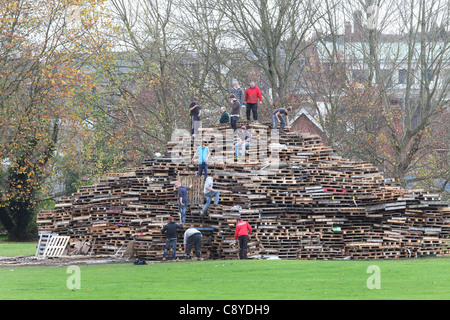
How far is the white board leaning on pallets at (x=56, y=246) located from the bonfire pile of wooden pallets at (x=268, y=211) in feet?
1.24

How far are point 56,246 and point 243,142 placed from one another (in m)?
9.20

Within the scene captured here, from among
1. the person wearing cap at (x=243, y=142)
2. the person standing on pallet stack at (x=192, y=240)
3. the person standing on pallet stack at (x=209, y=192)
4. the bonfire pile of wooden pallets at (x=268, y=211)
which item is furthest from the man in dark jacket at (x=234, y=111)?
the person standing on pallet stack at (x=192, y=240)

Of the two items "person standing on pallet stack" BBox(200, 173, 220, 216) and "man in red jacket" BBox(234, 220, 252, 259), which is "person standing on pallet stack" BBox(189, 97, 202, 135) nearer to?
"person standing on pallet stack" BBox(200, 173, 220, 216)

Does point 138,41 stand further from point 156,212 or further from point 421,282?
point 421,282

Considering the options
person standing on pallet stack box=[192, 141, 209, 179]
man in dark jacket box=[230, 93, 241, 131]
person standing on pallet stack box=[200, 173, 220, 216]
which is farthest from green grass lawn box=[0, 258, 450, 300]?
man in dark jacket box=[230, 93, 241, 131]

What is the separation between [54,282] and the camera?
1883 cm

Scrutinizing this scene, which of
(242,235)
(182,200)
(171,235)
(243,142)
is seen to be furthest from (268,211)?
(171,235)

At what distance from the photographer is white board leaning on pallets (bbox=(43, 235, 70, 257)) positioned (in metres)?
29.3

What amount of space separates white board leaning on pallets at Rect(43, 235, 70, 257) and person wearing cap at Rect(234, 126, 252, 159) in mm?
8223

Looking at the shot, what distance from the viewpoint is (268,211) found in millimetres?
28891

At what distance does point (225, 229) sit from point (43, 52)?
19181mm

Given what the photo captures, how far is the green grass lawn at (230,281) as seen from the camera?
15.2 metres

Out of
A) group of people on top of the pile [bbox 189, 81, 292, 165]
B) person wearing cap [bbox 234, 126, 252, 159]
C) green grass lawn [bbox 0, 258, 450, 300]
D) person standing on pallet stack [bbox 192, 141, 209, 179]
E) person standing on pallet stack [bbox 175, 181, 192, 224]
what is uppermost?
group of people on top of the pile [bbox 189, 81, 292, 165]
